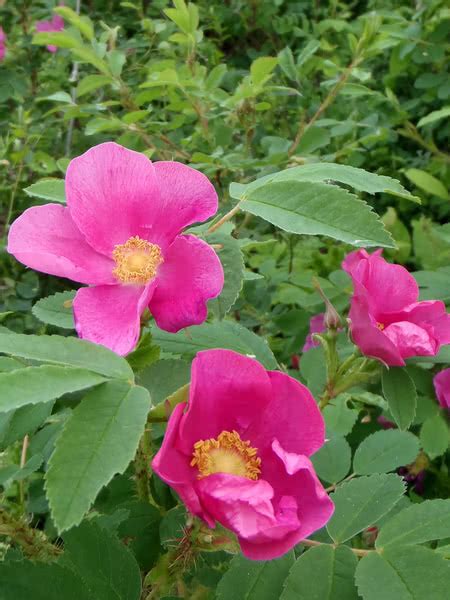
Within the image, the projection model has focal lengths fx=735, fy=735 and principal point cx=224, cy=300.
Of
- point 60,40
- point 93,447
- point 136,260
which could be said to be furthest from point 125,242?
point 60,40

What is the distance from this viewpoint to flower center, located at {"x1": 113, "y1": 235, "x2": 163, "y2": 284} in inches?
25.7

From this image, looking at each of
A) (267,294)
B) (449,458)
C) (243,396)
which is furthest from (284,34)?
(243,396)

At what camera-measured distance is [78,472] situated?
465 millimetres

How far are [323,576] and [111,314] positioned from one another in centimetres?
28

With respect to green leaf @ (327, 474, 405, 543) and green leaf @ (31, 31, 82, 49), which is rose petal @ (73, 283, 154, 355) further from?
green leaf @ (31, 31, 82, 49)

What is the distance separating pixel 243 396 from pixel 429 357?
259 millimetres

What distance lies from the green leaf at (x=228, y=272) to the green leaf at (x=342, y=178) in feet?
0.18

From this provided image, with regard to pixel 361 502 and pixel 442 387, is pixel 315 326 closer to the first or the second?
pixel 442 387

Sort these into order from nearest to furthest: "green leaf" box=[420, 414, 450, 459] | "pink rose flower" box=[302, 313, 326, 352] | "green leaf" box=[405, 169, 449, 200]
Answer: "green leaf" box=[420, 414, 450, 459] < "pink rose flower" box=[302, 313, 326, 352] < "green leaf" box=[405, 169, 449, 200]

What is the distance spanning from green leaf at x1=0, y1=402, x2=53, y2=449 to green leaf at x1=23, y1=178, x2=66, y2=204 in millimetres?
205

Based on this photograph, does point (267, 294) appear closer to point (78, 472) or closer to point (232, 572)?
point (232, 572)

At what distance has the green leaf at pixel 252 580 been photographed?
618 mm

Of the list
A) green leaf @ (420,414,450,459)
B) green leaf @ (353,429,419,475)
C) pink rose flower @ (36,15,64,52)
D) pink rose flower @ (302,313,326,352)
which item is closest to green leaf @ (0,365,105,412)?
green leaf @ (353,429,419,475)

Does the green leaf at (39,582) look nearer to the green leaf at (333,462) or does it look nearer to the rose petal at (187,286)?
the rose petal at (187,286)
